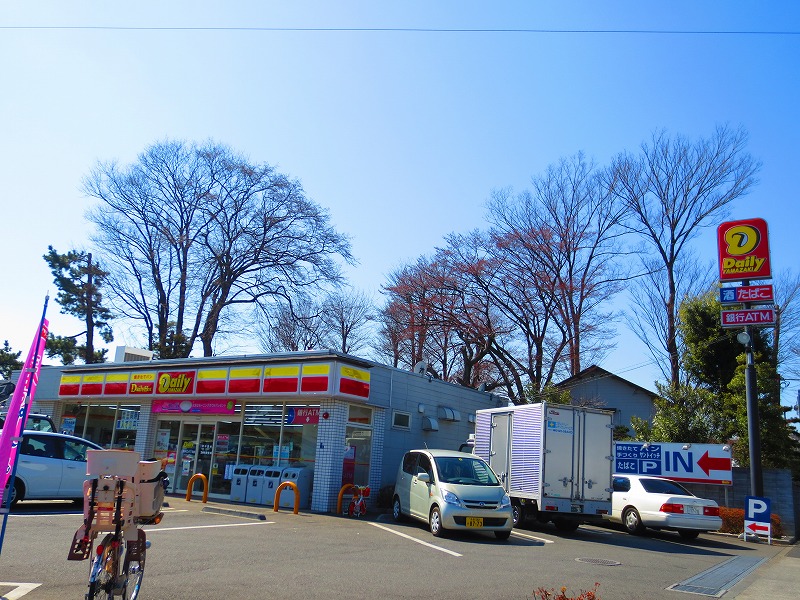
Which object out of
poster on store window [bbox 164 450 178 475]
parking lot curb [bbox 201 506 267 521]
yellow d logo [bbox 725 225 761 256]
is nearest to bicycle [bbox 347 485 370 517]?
parking lot curb [bbox 201 506 267 521]

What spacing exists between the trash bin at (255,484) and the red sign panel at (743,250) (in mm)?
14050

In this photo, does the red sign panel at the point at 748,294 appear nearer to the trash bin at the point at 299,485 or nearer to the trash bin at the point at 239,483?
the trash bin at the point at 299,485

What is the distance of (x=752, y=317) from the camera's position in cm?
1838

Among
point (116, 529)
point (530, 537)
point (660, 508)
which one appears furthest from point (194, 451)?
point (116, 529)

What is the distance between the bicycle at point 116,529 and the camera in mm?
5387

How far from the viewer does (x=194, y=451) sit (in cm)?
2033

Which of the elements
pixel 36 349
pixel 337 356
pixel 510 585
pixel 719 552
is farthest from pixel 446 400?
pixel 36 349

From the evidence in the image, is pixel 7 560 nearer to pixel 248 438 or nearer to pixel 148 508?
pixel 148 508

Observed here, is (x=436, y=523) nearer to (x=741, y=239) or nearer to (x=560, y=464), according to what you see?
(x=560, y=464)

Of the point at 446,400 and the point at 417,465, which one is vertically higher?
the point at 446,400

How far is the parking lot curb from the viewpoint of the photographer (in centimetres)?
1434

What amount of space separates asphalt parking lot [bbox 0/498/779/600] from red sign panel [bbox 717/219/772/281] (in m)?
7.51

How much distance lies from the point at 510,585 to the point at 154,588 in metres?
4.17

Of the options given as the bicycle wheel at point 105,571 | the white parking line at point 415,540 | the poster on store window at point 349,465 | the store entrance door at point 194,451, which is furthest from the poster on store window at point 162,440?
the bicycle wheel at point 105,571
